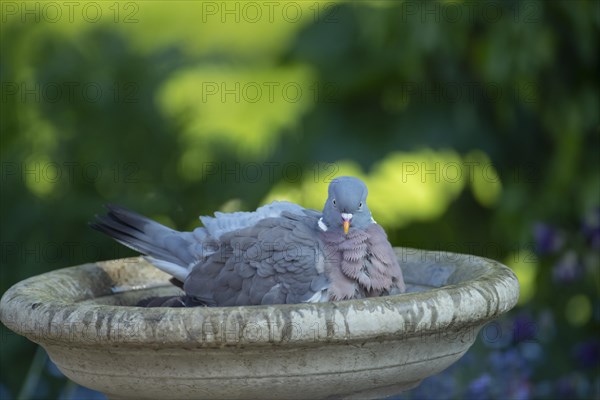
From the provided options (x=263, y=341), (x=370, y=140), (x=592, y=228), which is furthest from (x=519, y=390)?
(x=263, y=341)

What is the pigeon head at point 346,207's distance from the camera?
191cm

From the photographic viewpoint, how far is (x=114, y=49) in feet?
12.3

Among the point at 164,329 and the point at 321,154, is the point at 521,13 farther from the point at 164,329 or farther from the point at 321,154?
the point at 164,329

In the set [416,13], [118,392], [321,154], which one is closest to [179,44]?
[321,154]

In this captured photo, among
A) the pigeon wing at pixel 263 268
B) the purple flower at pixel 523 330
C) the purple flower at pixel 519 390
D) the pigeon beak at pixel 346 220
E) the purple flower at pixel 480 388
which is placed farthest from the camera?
the purple flower at pixel 523 330

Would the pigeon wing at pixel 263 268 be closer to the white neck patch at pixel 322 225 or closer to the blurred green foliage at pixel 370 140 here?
the white neck patch at pixel 322 225

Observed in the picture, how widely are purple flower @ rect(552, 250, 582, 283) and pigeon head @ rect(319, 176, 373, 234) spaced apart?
169cm

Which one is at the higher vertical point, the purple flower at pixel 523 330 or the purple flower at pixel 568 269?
the purple flower at pixel 568 269

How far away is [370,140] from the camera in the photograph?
3.84 metres

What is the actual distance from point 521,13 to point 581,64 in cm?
36

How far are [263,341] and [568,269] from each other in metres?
2.19

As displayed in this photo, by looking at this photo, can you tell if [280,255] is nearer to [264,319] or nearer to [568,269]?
[264,319]

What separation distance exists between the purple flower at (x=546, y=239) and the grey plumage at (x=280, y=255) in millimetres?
1641

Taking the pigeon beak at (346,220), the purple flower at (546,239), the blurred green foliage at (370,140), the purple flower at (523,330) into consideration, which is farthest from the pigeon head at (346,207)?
the purple flower at (546,239)
